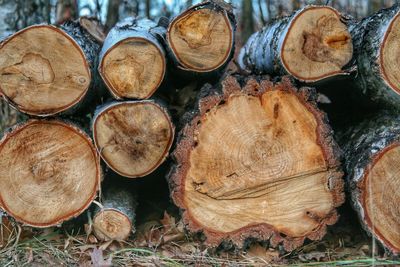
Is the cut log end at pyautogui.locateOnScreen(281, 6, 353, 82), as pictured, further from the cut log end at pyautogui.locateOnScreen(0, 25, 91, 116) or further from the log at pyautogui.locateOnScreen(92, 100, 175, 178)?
the cut log end at pyautogui.locateOnScreen(0, 25, 91, 116)

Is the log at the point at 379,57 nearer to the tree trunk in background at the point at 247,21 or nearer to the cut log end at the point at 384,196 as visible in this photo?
the cut log end at the point at 384,196

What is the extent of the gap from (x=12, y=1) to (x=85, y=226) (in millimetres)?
2315

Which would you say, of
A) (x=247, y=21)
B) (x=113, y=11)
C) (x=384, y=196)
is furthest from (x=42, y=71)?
(x=247, y=21)

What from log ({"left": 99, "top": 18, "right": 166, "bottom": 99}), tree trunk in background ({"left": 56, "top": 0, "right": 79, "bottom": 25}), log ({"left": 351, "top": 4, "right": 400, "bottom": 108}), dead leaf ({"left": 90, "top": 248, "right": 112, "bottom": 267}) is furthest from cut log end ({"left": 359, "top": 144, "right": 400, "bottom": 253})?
tree trunk in background ({"left": 56, "top": 0, "right": 79, "bottom": 25})

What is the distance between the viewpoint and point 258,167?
2598mm

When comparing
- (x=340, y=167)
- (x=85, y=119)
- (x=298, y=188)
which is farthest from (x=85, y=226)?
(x=340, y=167)

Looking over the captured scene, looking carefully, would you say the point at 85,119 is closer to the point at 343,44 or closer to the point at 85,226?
the point at 85,226

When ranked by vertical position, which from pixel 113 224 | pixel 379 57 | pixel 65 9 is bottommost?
pixel 113 224

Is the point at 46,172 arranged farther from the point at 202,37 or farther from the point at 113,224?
the point at 202,37

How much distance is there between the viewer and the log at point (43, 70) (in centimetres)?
260

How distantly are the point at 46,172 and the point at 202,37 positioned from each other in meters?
1.10

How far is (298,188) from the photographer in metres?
2.64

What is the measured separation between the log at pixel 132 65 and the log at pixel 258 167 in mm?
300

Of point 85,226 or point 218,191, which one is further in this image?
point 85,226
